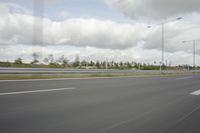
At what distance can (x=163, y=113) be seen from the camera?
20.0 feet

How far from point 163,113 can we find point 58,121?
3371mm

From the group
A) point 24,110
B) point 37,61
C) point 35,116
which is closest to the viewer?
point 35,116

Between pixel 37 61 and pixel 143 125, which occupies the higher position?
pixel 37 61

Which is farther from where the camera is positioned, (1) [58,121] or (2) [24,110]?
(2) [24,110]

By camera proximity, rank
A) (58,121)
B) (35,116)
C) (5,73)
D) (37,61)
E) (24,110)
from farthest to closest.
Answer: (37,61) → (5,73) → (24,110) → (35,116) → (58,121)

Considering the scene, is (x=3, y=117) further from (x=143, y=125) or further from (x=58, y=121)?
(x=143, y=125)

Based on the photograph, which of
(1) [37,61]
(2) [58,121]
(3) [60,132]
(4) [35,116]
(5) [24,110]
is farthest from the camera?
(1) [37,61]

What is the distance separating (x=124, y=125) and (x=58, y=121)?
5.33 ft

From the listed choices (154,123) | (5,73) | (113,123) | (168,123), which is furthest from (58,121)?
(5,73)

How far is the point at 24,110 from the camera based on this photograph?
5527mm

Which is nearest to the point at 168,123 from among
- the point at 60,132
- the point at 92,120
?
the point at 92,120

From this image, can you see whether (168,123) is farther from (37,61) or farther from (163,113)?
(37,61)

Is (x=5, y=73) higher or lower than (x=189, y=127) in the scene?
higher

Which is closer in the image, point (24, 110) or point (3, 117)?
point (3, 117)
